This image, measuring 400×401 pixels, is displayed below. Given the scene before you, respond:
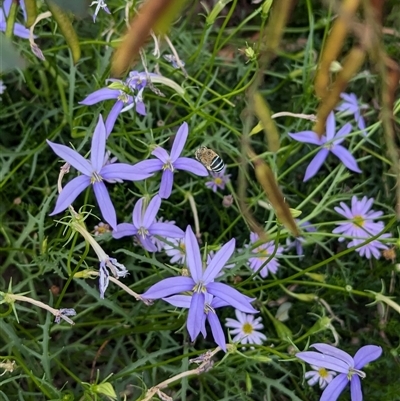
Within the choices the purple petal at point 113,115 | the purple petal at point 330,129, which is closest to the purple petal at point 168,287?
the purple petal at point 113,115

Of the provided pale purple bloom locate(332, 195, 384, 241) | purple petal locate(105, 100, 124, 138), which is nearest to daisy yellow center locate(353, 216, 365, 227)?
pale purple bloom locate(332, 195, 384, 241)

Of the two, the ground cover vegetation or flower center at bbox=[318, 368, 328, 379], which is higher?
the ground cover vegetation

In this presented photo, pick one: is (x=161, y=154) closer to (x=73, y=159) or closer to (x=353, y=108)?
(x=73, y=159)

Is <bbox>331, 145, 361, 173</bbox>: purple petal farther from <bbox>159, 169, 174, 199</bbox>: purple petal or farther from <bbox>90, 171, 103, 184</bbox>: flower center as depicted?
<bbox>90, 171, 103, 184</bbox>: flower center

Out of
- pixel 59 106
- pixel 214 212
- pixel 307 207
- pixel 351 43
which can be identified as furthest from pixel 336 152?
pixel 59 106

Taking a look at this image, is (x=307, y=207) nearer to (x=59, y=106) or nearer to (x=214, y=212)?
(x=214, y=212)

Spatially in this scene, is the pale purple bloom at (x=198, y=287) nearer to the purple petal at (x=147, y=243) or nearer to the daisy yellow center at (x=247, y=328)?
the purple petal at (x=147, y=243)
